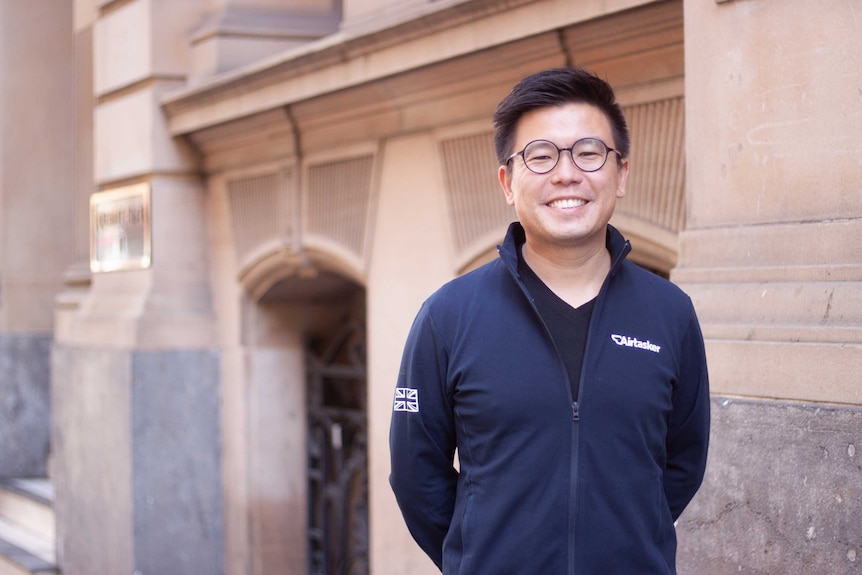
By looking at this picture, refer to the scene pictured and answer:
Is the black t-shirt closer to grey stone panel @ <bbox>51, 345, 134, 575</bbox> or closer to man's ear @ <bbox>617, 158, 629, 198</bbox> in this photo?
man's ear @ <bbox>617, 158, 629, 198</bbox>

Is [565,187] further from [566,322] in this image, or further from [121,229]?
[121,229]

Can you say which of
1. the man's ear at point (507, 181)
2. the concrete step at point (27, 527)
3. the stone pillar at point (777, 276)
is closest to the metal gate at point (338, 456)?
the concrete step at point (27, 527)

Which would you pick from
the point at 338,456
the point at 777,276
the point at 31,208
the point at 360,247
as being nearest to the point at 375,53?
the point at 360,247

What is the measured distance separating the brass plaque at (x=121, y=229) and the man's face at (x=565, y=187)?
574cm

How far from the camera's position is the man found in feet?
8.47

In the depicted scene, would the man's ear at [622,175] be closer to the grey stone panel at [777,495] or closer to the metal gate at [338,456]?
the grey stone panel at [777,495]

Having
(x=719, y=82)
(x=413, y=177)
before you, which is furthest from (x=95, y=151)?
(x=719, y=82)

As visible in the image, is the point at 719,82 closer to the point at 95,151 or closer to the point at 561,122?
the point at 561,122

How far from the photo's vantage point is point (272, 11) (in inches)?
316

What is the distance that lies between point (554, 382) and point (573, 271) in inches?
11.4

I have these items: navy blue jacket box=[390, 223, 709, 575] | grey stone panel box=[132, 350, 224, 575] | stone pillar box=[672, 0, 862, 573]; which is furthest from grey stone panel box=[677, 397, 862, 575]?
grey stone panel box=[132, 350, 224, 575]

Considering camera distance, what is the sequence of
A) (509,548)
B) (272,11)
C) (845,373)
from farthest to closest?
1. (272,11)
2. (845,373)
3. (509,548)

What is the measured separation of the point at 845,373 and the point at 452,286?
4.09ft

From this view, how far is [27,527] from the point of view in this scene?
10391mm
